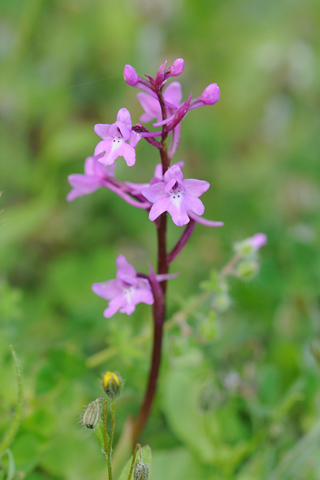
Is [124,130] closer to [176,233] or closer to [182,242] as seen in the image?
[182,242]

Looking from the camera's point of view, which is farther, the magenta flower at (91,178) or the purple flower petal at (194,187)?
the magenta flower at (91,178)

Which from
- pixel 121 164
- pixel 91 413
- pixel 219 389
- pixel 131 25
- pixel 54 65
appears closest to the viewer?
pixel 91 413

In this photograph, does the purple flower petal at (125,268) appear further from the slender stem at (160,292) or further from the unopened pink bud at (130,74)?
the unopened pink bud at (130,74)

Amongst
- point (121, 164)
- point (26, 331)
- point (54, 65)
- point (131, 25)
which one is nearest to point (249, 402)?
point (26, 331)

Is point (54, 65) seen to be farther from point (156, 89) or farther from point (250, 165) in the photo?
point (156, 89)

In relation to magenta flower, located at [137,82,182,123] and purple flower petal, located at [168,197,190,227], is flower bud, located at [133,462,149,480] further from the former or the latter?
magenta flower, located at [137,82,182,123]

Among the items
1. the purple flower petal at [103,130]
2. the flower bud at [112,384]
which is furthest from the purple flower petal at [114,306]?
the purple flower petal at [103,130]

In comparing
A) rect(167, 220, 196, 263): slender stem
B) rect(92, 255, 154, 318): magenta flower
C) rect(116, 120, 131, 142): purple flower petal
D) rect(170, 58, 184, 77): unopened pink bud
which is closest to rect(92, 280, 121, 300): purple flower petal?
rect(92, 255, 154, 318): magenta flower
